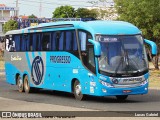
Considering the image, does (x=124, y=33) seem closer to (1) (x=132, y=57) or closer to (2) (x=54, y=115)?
(1) (x=132, y=57)

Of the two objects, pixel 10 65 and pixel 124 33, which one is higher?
pixel 124 33

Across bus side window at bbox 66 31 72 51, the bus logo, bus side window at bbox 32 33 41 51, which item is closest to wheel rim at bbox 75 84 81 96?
bus side window at bbox 66 31 72 51

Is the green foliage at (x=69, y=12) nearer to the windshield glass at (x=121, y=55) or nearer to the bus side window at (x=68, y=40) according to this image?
the bus side window at (x=68, y=40)

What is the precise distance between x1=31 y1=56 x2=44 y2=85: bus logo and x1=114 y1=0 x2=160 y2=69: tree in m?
20.1

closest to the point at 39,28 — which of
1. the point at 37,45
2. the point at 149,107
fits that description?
the point at 37,45

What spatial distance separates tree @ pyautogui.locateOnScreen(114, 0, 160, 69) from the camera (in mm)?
44000

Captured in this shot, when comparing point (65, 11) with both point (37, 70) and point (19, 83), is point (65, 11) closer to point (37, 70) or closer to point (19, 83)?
point (19, 83)

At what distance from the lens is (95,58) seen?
19.9 metres

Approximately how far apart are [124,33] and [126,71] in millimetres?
1533

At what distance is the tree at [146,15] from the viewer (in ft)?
144

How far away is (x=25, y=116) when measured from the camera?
14578 millimetres

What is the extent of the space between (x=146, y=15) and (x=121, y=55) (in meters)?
25.1

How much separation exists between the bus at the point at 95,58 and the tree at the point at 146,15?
2088 centimetres

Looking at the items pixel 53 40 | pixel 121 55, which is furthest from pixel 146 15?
pixel 121 55
